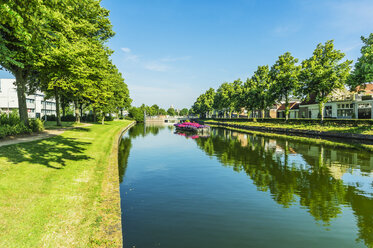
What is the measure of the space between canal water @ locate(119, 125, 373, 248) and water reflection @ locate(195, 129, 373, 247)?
0.04 metres

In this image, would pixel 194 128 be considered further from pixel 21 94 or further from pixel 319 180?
pixel 319 180

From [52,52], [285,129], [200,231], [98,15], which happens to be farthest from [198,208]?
[285,129]

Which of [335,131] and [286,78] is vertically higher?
[286,78]


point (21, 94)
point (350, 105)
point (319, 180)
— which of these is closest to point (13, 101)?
point (21, 94)

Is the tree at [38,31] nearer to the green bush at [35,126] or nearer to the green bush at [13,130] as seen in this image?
the green bush at [35,126]

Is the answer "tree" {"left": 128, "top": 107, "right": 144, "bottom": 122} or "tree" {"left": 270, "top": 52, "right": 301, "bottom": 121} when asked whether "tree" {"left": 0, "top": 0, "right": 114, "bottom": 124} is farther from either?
"tree" {"left": 128, "top": 107, "right": 144, "bottom": 122}

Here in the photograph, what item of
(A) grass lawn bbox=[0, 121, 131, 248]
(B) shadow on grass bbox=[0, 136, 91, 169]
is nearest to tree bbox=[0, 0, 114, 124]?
(B) shadow on grass bbox=[0, 136, 91, 169]

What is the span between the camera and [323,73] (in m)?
39.3

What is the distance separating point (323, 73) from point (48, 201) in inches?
1808

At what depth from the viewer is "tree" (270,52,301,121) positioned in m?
46.6

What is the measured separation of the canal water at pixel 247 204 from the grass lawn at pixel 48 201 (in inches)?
48.8

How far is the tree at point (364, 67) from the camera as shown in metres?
26.4

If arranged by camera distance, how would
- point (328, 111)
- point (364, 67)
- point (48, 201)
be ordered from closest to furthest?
1. point (48, 201)
2. point (364, 67)
3. point (328, 111)

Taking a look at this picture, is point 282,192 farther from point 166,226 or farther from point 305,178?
point 166,226
